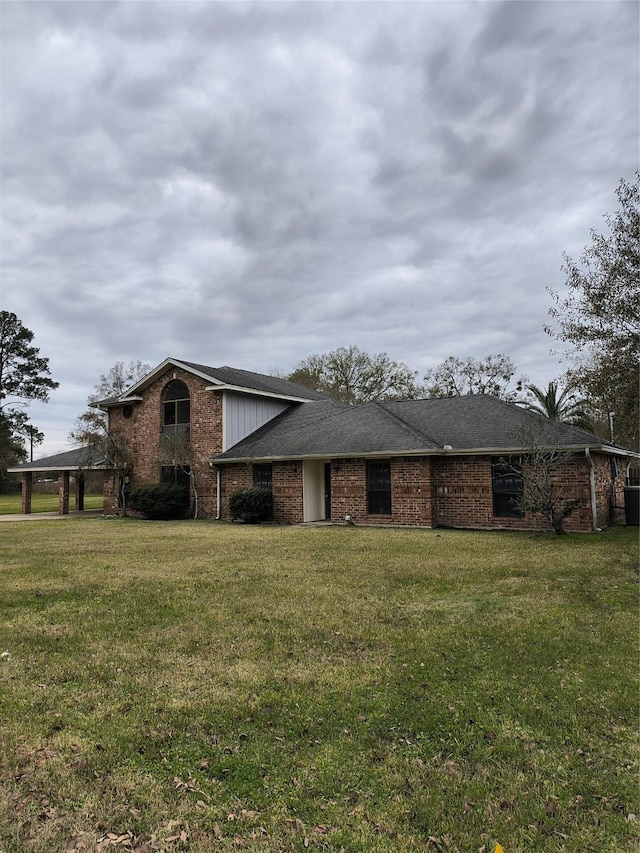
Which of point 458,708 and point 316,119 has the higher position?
point 316,119

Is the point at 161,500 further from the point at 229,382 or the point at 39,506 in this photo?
the point at 39,506

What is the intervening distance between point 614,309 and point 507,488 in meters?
5.72

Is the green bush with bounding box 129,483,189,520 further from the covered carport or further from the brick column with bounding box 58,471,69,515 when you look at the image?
the brick column with bounding box 58,471,69,515

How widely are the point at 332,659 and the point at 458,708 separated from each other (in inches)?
52.9

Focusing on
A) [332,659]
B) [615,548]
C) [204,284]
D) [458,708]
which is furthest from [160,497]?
[458,708]

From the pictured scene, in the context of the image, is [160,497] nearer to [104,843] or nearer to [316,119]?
[316,119]

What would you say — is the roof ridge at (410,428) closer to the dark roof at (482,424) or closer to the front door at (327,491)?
the dark roof at (482,424)

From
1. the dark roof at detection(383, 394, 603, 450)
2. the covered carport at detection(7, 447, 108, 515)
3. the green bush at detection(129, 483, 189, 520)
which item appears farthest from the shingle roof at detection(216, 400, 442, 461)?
the covered carport at detection(7, 447, 108, 515)

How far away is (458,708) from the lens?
3867mm

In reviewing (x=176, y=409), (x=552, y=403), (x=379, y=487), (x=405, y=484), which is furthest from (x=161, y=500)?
(x=552, y=403)

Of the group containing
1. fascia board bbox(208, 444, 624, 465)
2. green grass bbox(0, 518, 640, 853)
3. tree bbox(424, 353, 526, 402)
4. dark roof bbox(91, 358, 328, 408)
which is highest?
tree bbox(424, 353, 526, 402)

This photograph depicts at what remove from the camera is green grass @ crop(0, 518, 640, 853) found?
266 centimetres

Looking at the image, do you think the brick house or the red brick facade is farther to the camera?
the brick house

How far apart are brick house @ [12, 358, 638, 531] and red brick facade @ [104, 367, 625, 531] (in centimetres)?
3
